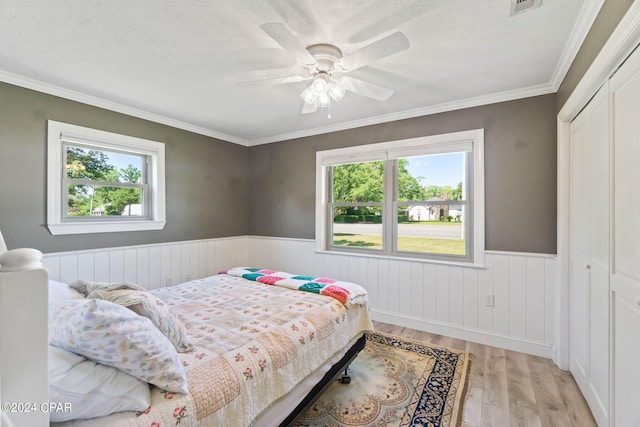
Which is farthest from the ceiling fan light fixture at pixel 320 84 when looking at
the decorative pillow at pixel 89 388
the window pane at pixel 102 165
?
the window pane at pixel 102 165

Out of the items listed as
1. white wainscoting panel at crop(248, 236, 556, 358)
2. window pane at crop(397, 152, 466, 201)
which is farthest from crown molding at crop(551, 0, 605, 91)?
white wainscoting panel at crop(248, 236, 556, 358)

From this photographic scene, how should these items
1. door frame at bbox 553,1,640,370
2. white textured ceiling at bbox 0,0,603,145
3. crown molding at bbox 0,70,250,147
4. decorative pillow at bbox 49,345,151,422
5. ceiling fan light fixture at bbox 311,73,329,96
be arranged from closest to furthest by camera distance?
decorative pillow at bbox 49,345,151,422 < white textured ceiling at bbox 0,0,603,145 < ceiling fan light fixture at bbox 311,73,329,96 < door frame at bbox 553,1,640,370 < crown molding at bbox 0,70,250,147

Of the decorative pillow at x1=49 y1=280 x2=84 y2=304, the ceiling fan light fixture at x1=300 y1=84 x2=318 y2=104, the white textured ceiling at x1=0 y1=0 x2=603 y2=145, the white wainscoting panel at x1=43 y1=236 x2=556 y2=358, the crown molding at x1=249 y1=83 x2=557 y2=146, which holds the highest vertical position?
the white textured ceiling at x1=0 y1=0 x2=603 y2=145

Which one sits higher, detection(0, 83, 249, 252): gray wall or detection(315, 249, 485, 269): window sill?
detection(0, 83, 249, 252): gray wall

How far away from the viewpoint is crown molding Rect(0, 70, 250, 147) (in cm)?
244

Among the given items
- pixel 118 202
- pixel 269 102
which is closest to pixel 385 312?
pixel 269 102

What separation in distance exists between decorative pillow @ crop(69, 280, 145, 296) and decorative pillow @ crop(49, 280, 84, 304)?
A: 1.1 inches

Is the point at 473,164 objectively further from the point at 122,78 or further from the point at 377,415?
the point at 122,78

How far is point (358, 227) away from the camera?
3.81 meters

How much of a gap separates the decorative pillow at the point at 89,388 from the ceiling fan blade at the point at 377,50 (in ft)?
6.20

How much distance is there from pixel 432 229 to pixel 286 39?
2559mm

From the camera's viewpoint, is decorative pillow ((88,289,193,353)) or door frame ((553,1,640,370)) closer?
decorative pillow ((88,289,193,353))

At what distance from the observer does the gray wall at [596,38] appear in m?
1.35

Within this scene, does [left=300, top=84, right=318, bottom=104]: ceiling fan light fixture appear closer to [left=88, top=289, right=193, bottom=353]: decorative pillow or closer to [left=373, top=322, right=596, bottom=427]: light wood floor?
[left=88, top=289, right=193, bottom=353]: decorative pillow
